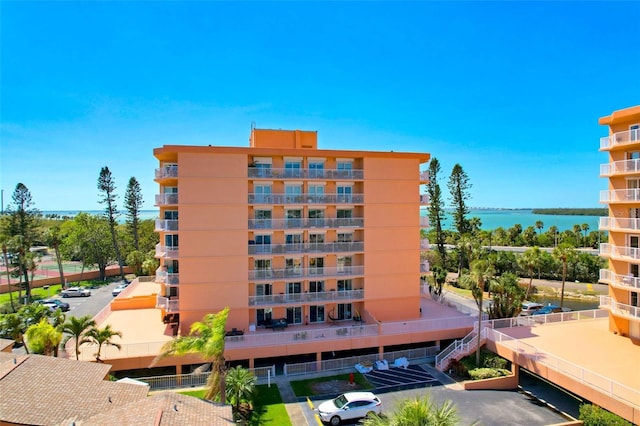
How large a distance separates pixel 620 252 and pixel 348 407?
1964 centimetres

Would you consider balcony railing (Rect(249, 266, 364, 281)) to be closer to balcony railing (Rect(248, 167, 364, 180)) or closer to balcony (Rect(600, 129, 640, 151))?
balcony railing (Rect(248, 167, 364, 180))

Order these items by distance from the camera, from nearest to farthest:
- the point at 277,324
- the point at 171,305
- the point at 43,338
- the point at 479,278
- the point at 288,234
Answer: the point at 43,338
the point at 479,278
the point at 171,305
the point at 277,324
the point at 288,234

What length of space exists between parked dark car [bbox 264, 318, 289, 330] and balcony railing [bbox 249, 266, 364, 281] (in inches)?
119

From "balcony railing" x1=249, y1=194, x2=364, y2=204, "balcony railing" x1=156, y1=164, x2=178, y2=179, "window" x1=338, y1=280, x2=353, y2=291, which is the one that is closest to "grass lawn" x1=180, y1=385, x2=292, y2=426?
"window" x1=338, y1=280, x2=353, y2=291

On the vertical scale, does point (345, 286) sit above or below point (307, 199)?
below

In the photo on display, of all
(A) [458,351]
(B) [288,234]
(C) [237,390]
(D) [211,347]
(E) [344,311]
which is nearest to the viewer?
(D) [211,347]

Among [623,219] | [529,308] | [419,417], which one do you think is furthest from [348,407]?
[529,308]

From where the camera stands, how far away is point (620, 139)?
80.6 feet

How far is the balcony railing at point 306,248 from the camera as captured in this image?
27547 millimetres

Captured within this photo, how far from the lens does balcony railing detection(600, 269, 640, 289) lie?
23.8 m

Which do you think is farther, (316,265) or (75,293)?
(75,293)

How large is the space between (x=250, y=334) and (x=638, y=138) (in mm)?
26472

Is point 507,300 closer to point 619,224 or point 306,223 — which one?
point 619,224

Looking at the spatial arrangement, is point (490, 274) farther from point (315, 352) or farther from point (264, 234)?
point (264, 234)
